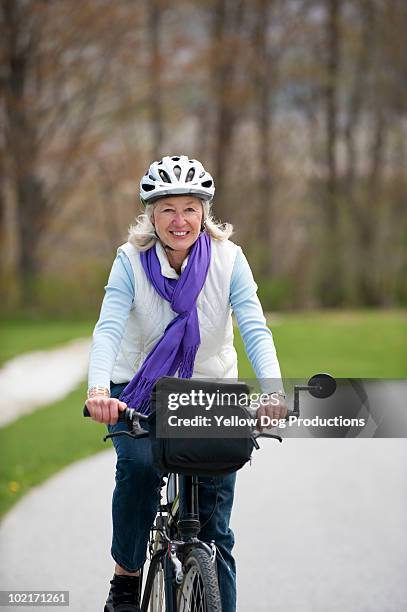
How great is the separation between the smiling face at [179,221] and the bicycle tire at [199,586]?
2.81 ft

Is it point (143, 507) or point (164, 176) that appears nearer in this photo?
point (164, 176)

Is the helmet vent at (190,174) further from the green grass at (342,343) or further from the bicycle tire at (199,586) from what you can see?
the green grass at (342,343)

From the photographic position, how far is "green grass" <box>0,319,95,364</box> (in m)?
17.2

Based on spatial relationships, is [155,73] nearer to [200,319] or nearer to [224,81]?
[224,81]

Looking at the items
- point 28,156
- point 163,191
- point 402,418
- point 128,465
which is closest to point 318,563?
point 402,418

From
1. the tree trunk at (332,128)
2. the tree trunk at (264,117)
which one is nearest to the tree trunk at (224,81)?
the tree trunk at (264,117)

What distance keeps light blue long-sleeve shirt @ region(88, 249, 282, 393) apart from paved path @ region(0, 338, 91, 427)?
7.99 meters

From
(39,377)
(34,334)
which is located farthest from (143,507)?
(34,334)

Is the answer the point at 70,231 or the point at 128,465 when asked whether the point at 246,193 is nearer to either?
the point at 70,231

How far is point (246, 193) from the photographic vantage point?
27.8 meters

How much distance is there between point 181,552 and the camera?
312cm

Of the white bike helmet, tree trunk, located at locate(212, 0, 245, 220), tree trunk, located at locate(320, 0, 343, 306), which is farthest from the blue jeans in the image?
tree trunk, located at locate(212, 0, 245, 220)

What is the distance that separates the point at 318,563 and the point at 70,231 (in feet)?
75.8

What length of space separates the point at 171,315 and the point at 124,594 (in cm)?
90
